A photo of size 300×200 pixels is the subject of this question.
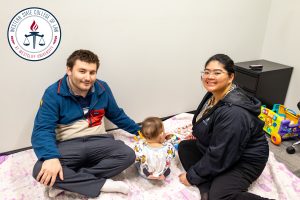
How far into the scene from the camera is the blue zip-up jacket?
5.04ft

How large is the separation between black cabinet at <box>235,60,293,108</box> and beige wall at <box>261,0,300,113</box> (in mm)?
63

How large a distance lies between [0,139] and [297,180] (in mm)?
2071

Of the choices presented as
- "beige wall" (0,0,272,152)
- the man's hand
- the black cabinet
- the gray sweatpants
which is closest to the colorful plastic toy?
the black cabinet

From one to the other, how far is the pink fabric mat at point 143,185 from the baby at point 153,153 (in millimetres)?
86

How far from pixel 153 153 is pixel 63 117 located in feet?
2.00

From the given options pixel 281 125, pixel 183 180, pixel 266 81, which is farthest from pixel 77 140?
pixel 266 81

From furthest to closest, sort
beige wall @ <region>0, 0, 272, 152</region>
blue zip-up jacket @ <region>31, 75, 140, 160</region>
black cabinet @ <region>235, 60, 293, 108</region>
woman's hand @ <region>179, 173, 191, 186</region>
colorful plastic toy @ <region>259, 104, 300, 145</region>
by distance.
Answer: black cabinet @ <region>235, 60, 293, 108</region> → colorful plastic toy @ <region>259, 104, 300, 145</region> → beige wall @ <region>0, 0, 272, 152</region> → woman's hand @ <region>179, 173, 191, 186</region> → blue zip-up jacket @ <region>31, 75, 140, 160</region>

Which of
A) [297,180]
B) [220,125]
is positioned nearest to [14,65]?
[220,125]

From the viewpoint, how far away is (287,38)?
2.58 meters

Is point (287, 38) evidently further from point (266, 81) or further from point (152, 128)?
point (152, 128)

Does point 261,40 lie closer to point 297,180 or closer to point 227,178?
point 297,180

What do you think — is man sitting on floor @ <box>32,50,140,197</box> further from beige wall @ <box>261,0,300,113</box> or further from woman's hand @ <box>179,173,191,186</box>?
beige wall @ <box>261,0,300,113</box>

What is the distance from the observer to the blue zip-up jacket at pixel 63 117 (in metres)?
1.54

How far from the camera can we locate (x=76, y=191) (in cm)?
150
